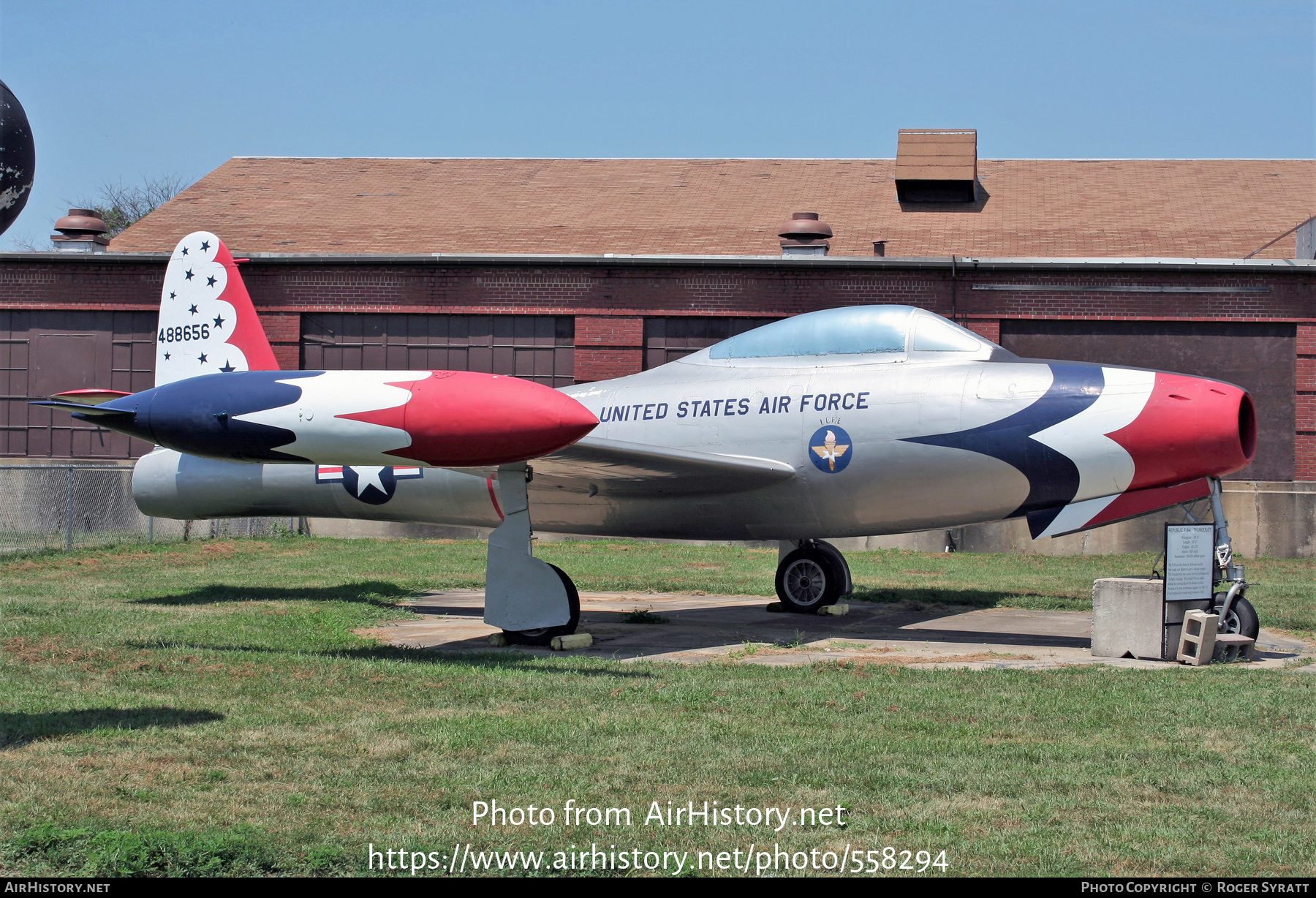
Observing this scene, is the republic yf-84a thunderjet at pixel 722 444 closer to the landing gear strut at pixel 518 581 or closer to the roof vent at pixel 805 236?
the landing gear strut at pixel 518 581

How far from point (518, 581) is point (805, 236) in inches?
590

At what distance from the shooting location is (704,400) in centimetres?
1264

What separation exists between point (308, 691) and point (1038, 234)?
69.0 feet

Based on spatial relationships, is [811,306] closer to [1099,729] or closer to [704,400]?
[704,400]

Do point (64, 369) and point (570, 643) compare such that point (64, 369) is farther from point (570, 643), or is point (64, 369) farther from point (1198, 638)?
point (1198, 638)

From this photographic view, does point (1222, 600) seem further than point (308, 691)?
Yes

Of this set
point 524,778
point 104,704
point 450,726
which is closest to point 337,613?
point 104,704

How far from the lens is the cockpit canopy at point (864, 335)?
11.9 m

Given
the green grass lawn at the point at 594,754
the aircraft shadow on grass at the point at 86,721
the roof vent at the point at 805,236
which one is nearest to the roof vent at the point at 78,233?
the roof vent at the point at 805,236

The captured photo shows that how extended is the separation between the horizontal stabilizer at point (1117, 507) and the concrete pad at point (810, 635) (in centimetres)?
117

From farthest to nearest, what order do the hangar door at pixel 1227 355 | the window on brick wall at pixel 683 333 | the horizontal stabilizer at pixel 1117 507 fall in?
the window on brick wall at pixel 683 333, the hangar door at pixel 1227 355, the horizontal stabilizer at pixel 1117 507

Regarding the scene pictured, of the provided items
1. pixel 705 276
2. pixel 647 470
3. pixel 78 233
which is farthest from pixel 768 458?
pixel 78 233

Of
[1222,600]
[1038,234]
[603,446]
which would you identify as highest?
[1038,234]

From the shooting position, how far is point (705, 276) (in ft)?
78.3
